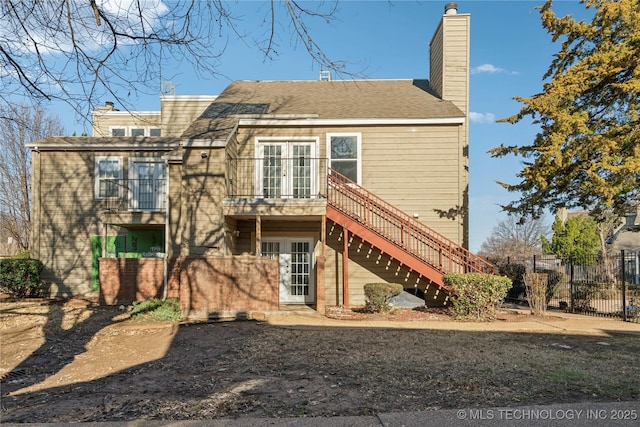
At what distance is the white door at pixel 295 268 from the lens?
45.5ft

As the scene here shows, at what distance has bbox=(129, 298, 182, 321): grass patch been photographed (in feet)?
33.9

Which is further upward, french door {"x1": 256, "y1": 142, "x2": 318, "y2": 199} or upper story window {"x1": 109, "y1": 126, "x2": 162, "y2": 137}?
upper story window {"x1": 109, "y1": 126, "x2": 162, "y2": 137}

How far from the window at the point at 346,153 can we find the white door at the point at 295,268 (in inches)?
96.8

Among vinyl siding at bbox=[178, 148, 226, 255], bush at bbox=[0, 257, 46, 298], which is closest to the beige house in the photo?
vinyl siding at bbox=[178, 148, 226, 255]

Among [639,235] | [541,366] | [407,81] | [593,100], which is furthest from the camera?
[639,235]

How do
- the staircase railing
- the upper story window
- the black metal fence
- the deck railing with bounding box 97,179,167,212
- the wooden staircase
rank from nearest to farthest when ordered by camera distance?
the wooden staircase → the staircase railing → the black metal fence → the deck railing with bounding box 97,179,167,212 → the upper story window

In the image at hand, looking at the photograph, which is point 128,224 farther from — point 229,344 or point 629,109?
point 629,109

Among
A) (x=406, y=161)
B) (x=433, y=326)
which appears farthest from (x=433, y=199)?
(x=433, y=326)

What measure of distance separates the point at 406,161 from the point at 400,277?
11.9ft

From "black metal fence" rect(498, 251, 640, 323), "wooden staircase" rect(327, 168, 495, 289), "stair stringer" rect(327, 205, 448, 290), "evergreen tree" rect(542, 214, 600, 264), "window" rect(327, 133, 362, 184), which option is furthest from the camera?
"evergreen tree" rect(542, 214, 600, 264)

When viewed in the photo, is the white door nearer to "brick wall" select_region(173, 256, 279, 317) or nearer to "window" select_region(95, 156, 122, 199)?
"brick wall" select_region(173, 256, 279, 317)

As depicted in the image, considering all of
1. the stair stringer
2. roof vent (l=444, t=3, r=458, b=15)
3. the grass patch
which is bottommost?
the grass patch

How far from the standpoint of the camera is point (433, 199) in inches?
535

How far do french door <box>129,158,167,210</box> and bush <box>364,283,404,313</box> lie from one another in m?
7.62
